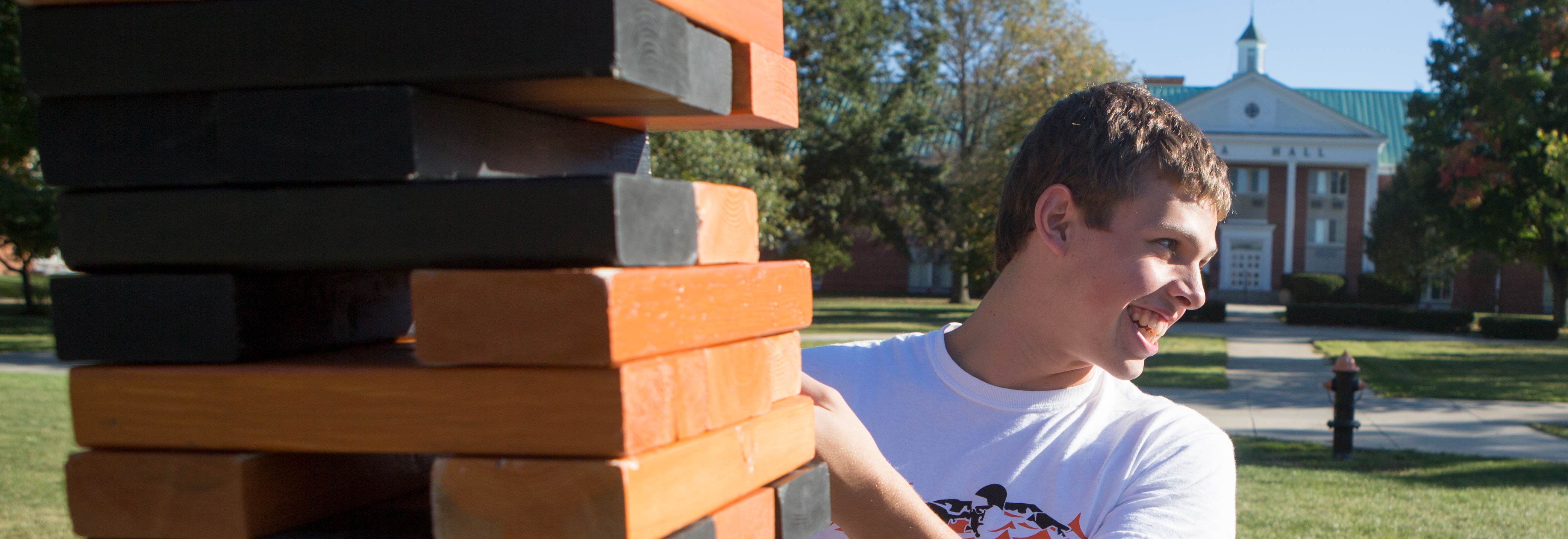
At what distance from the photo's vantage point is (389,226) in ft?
3.06

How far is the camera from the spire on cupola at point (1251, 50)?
53.6 meters

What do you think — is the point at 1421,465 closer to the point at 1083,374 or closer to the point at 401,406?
the point at 1083,374

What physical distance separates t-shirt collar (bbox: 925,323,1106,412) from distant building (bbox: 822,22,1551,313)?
44.6m

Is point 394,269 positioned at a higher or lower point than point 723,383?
higher

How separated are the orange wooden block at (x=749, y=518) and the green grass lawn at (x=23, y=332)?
15.2m

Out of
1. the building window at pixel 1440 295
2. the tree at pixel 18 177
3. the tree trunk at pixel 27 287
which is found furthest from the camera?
the building window at pixel 1440 295

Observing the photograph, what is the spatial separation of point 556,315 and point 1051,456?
1.57m

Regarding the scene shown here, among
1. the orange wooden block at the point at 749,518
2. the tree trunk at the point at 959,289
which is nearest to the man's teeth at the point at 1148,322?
the orange wooden block at the point at 749,518

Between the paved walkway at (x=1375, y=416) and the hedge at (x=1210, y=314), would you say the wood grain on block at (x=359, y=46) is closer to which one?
the paved walkway at (x=1375, y=416)

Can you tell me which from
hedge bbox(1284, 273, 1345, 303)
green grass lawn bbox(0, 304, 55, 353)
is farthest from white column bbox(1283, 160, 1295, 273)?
green grass lawn bbox(0, 304, 55, 353)

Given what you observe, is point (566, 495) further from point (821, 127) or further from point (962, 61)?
point (962, 61)

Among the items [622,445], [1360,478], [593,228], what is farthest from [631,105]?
[1360,478]

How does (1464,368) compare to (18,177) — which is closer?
(1464,368)

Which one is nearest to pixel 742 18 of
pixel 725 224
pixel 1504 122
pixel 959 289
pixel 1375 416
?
pixel 725 224
